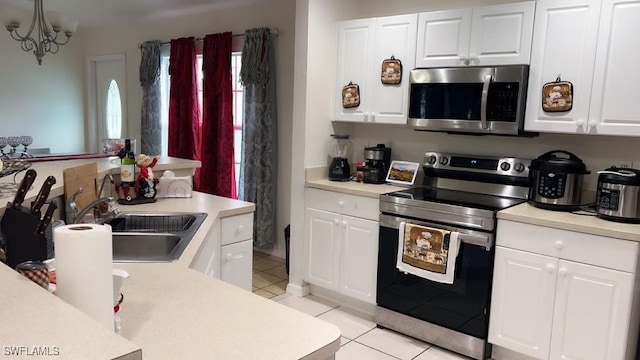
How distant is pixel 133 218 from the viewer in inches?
98.9

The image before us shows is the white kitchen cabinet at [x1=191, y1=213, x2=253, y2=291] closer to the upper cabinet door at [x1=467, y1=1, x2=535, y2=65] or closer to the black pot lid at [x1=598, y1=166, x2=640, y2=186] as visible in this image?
the upper cabinet door at [x1=467, y1=1, x2=535, y2=65]

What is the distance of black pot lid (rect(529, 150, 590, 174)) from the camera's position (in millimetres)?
2701

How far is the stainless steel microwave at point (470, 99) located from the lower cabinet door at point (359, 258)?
0.80 meters

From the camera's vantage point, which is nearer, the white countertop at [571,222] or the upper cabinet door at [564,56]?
the white countertop at [571,222]

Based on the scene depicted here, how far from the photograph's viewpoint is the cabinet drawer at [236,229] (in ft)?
8.54

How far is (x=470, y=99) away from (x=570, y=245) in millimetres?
1068

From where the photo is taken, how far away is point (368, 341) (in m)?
3.13

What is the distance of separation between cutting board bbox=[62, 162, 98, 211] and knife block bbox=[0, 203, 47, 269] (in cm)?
70

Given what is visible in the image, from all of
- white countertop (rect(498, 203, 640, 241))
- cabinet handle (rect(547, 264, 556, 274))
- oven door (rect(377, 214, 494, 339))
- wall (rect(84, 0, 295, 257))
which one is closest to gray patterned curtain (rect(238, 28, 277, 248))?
wall (rect(84, 0, 295, 257))

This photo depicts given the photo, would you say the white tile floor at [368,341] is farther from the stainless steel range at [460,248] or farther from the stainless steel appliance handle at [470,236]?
the stainless steel appliance handle at [470,236]

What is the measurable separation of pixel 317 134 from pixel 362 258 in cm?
102

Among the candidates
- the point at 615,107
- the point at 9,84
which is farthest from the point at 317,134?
the point at 9,84

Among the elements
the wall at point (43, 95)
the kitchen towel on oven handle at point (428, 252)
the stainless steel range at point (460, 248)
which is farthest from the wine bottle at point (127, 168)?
the wall at point (43, 95)

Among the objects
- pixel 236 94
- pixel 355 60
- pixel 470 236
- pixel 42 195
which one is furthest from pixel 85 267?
pixel 236 94
